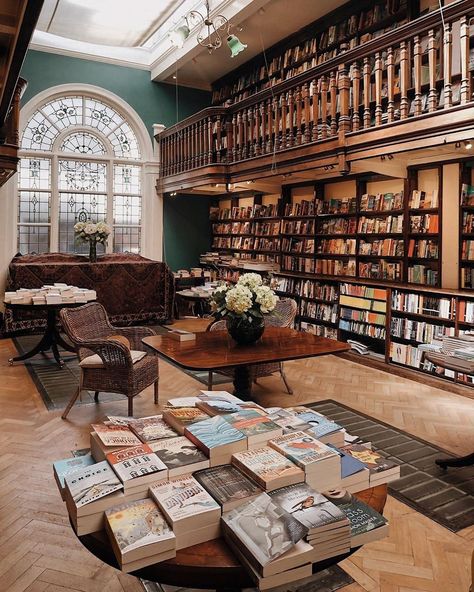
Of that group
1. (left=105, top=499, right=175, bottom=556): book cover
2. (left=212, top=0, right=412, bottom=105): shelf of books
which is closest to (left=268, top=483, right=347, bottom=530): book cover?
(left=105, top=499, right=175, bottom=556): book cover

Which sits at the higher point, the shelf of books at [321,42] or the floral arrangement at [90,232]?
the shelf of books at [321,42]

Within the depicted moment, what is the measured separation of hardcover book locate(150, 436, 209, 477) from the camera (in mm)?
1263

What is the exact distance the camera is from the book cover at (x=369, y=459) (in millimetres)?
1416

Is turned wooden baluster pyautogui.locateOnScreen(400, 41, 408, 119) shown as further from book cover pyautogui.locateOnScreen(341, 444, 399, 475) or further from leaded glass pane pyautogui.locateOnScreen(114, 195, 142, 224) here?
leaded glass pane pyautogui.locateOnScreen(114, 195, 142, 224)

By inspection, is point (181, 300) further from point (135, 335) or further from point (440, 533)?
point (440, 533)

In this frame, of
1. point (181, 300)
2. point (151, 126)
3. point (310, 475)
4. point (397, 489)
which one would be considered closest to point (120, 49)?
point (151, 126)

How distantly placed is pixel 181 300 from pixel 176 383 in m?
4.16

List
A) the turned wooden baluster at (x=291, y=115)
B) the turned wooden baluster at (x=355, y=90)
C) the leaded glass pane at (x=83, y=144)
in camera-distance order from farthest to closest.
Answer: the leaded glass pane at (x=83, y=144) < the turned wooden baluster at (x=291, y=115) < the turned wooden baluster at (x=355, y=90)

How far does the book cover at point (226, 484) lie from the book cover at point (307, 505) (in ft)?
0.20

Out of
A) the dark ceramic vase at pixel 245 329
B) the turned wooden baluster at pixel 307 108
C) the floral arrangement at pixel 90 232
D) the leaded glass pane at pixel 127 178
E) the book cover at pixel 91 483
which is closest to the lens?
the book cover at pixel 91 483

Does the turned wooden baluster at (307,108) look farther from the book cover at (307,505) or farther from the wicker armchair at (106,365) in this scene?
the book cover at (307,505)

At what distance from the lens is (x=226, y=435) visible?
54.7 inches

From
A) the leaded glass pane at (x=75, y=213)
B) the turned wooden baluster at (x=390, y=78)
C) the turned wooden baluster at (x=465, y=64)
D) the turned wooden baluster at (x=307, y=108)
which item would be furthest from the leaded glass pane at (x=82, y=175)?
the turned wooden baluster at (x=465, y=64)

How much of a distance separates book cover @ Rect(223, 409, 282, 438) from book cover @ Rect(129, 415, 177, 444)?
19 centimetres
